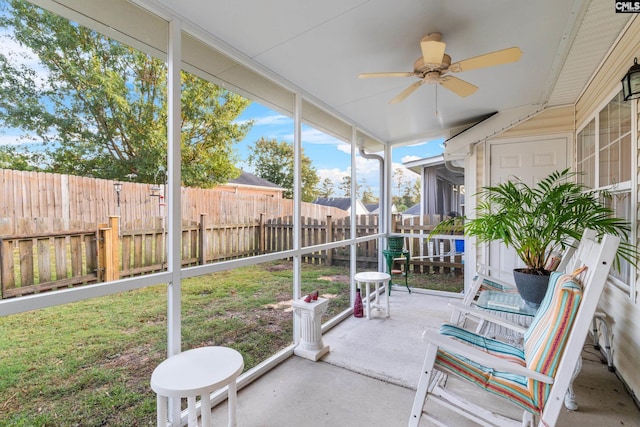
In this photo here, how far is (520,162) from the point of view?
156 inches

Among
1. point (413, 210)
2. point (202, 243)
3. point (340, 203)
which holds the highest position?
point (340, 203)

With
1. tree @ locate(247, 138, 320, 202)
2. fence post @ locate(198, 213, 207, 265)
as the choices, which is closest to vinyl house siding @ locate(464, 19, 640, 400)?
tree @ locate(247, 138, 320, 202)

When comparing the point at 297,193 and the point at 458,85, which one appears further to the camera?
the point at 297,193

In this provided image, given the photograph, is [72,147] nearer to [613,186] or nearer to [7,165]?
[7,165]

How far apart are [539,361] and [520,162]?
3236 mm

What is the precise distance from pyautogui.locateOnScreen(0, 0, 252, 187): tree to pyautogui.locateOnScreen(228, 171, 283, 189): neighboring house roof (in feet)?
0.94

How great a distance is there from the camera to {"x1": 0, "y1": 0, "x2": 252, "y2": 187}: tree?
1333 mm

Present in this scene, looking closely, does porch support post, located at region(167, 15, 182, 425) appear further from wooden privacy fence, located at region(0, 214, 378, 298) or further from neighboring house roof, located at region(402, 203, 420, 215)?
neighboring house roof, located at region(402, 203, 420, 215)

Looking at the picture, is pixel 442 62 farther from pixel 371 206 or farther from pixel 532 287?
pixel 371 206

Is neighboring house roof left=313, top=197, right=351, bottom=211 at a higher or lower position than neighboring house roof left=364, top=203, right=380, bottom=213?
higher

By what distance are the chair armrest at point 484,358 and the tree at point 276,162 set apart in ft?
6.12

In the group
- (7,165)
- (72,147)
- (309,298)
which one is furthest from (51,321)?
(309,298)

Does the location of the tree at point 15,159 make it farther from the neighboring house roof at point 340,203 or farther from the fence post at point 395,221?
the fence post at point 395,221

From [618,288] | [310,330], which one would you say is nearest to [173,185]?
[310,330]
